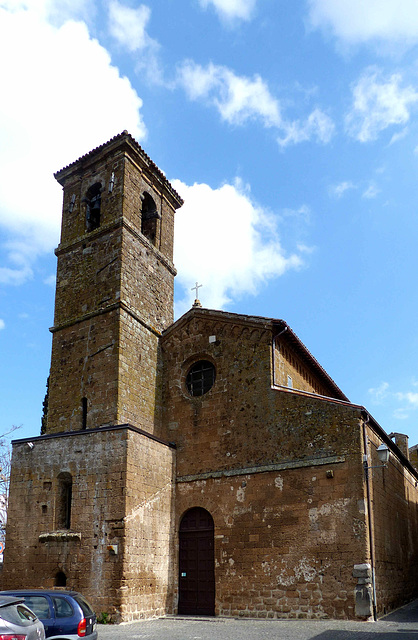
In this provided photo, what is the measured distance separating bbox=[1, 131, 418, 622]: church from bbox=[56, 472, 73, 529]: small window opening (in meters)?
0.03

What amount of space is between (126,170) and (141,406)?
26.7ft

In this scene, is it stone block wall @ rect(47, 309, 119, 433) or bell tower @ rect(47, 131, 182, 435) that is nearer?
stone block wall @ rect(47, 309, 119, 433)

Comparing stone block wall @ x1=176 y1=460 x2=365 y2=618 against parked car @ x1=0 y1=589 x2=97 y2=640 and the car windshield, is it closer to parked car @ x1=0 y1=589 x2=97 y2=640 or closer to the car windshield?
parked car @ x1=0 y1=589 x2=97 y2=640

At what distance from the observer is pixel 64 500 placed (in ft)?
53.0

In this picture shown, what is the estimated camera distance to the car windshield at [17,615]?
7396mm

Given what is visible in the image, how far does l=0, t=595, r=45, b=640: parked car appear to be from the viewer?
714 centimetres

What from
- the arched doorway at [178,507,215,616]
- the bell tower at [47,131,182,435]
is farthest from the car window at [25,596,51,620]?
the arched doorway at [178,507,215,616]

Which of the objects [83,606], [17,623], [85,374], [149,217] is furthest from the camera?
[149,217]

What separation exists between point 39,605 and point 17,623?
2316 mm

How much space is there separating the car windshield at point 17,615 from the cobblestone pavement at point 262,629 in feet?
14.5

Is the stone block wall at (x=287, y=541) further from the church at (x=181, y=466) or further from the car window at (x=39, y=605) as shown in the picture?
the car window at (x=39, y=605)

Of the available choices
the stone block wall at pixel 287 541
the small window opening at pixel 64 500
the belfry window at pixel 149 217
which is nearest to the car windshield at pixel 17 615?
the small window opening at pixel 64 500

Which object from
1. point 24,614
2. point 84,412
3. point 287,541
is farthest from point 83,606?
point 84,412

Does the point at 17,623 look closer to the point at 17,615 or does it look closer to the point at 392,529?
the point at 17,615
